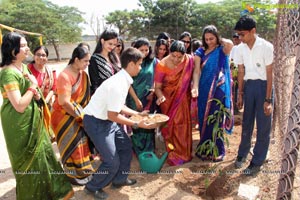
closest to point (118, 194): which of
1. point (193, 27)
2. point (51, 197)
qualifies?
point (51, 197)

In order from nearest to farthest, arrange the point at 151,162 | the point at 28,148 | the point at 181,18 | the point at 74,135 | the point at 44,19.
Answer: the point at 28,148
the point at 74,135
the point at 151,162
the point at 181,18
the point at 44,19

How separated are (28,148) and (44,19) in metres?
29.3

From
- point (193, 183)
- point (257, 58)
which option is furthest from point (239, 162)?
point (257, 58)

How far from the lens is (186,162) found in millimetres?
3838

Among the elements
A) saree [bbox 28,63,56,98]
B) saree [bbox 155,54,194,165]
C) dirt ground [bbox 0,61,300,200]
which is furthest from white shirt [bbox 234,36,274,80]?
saree [bbox 28,63,56,98]

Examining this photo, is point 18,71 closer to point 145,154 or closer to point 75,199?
point 75,199

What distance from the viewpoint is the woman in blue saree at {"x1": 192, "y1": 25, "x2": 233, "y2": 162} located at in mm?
3637

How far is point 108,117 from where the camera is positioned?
272 cm

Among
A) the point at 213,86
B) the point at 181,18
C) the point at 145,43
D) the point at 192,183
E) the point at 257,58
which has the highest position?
the point at 181,18

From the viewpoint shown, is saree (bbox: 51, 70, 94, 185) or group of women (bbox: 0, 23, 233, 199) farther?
saree (bbox: 51, 70, 94, 185)

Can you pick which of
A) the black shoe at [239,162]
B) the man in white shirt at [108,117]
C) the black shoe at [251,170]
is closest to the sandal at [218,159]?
the black shoe at [239,162]

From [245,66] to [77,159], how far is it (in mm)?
2181

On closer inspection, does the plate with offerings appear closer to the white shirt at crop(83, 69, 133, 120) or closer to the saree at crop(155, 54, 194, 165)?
the white shirt at crop(83, 69, 133, 120)

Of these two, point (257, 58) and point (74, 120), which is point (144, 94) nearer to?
point (74, 120)
